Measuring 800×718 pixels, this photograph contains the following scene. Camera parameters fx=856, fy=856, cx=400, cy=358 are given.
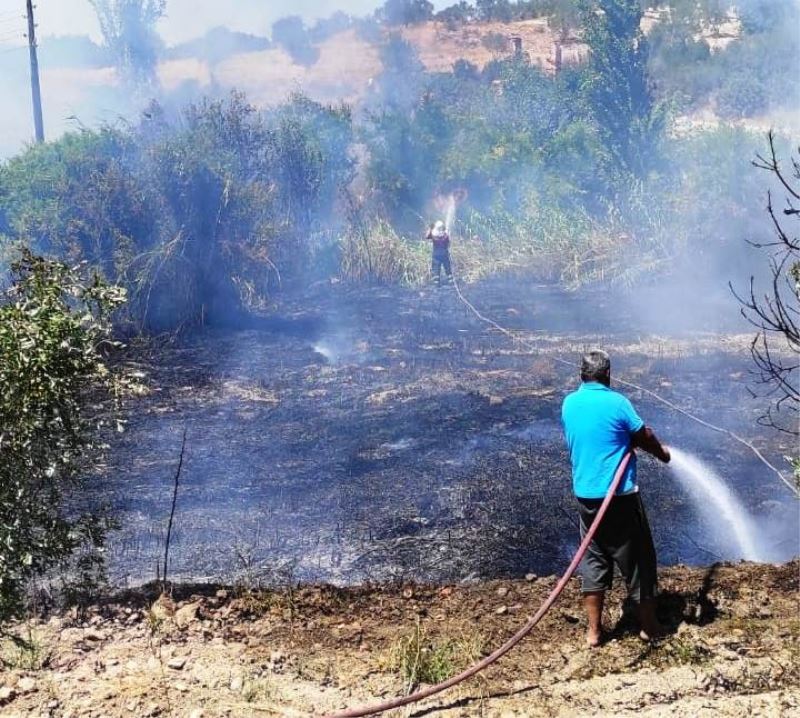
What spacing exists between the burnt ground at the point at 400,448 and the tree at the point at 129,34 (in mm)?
35955

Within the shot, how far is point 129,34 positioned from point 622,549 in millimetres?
48726

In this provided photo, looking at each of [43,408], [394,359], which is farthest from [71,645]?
[394,359]

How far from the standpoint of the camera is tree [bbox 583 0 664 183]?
2239 cm

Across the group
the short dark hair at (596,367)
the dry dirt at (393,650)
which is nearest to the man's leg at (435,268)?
the dry dirt at (393,650)

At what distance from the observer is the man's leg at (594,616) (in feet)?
15.0

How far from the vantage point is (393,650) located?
4.49 meters

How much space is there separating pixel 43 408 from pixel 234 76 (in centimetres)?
4720

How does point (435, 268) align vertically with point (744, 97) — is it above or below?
below

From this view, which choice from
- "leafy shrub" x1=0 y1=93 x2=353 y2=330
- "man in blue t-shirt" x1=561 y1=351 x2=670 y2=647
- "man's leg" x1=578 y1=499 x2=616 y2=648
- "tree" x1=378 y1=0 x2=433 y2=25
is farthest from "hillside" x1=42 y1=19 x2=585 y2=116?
"man's leg" x1=578 y1=499 x2=616 y2=648

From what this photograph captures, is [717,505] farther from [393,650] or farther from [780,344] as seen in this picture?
[780,344]

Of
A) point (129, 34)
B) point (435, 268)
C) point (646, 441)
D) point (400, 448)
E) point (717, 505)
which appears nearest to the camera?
point (646, 441)

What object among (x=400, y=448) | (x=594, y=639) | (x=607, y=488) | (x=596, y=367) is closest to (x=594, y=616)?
(x=594, y=639)

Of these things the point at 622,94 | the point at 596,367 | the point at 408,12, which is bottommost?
the point at 596,367

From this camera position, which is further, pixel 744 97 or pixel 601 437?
pixel 744 97
